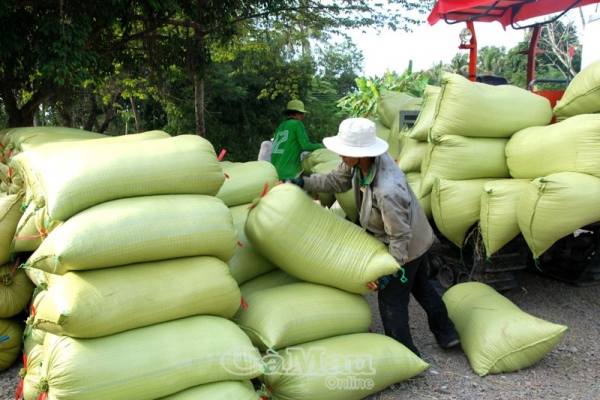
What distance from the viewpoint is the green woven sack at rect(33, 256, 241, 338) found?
218 centimetres

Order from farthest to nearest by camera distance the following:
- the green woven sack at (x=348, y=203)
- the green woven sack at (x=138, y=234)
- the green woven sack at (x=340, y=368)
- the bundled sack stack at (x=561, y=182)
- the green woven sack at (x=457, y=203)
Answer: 1. the green woven sack at (x=348, y=203)
2. the green woven sack at (x=457, y=203)
3. the bundled sack stack at (x=561, y=182)
4. the green woven sack at (x=340, y=368)
5. the green woven sack at (x=138, y=234)

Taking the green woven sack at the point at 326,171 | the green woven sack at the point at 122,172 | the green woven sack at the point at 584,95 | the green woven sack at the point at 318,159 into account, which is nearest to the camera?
the green woven sack at the point at 122,172

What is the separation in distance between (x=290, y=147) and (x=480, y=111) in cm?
230

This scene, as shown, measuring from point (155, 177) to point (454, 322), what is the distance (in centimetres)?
208

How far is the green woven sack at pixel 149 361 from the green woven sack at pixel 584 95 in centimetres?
262

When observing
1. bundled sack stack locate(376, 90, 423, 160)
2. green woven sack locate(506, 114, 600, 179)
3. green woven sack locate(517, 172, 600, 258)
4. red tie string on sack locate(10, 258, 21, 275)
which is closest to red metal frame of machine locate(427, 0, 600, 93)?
bundled sack stack locate(376, 90, 423, 160)

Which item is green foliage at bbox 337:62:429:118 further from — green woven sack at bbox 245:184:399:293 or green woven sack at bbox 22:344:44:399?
green woven sack at bbox 22:344:44:399

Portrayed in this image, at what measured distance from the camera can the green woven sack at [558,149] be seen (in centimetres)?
315

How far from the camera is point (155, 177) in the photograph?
2.61m

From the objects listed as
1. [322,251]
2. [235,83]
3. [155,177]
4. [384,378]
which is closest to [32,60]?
[155,177]

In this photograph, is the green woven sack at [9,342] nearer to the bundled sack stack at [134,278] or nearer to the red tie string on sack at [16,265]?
the red tie string on sack at [16,265]

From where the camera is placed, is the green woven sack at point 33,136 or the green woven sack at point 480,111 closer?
the green woven sack at point 480,111

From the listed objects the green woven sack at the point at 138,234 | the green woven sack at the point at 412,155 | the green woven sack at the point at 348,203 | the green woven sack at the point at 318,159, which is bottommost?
the green woven sack at the point at 348,203

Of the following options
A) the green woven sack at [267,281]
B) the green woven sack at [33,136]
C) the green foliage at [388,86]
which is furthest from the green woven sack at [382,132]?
the green foliage at [388,86]
